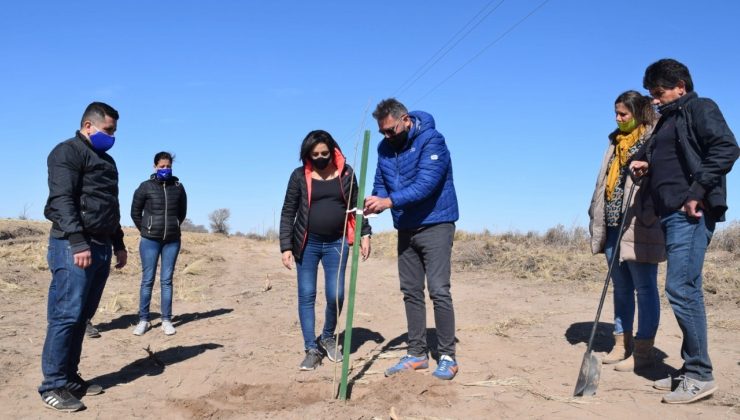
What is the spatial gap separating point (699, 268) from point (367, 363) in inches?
115

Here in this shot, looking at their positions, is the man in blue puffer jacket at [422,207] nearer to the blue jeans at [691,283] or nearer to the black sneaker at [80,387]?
the blue jeans at [691,283]

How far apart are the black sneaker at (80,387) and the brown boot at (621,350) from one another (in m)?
4.32

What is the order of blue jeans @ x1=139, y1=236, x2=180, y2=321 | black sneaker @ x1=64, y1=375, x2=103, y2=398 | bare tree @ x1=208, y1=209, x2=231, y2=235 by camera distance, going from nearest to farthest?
black sneaker @ x1=64, y1=375, x2=103, y2=398
blue jeans @ x1=139, y1=236, x2=180, y2=321
bare tree @ x1=208, y1=209, x2=231, y2=235

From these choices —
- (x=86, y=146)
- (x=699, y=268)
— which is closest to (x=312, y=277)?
(x=86, y=146)

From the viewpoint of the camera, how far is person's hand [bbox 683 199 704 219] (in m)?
4.20

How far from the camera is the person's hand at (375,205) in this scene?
4805 mm

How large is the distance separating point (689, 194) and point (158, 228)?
18.3ft

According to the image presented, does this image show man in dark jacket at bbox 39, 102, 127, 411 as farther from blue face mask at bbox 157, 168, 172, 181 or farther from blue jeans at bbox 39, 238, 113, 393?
blue face mask at bbox 157, 168, 172, 181

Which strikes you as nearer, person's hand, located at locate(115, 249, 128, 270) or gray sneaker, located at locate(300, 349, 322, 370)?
person's hand, located at locate(115, 249, 128, 270)

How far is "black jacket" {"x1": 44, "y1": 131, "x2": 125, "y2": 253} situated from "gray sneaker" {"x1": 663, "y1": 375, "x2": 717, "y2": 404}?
428cm

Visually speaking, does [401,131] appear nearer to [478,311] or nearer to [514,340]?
[514,340]

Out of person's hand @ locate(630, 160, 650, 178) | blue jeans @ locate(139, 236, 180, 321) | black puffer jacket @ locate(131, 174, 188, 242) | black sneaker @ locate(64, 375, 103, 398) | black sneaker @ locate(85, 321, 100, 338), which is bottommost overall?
black sneaker @ locate(85, 321, 100, 338)

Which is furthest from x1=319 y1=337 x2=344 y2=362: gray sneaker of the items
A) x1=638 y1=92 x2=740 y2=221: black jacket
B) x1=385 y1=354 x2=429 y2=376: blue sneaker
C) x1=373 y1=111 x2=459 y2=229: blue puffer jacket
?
x1=638 y1=92 x2=740 y2=221: black jacket

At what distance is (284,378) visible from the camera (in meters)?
5.28
